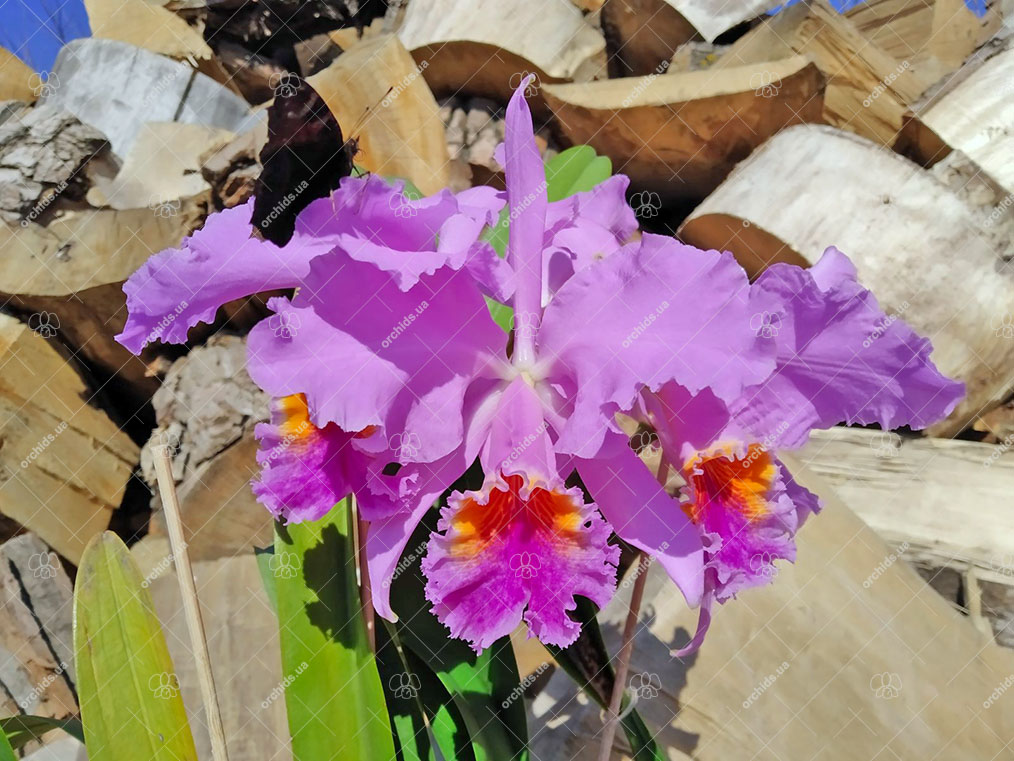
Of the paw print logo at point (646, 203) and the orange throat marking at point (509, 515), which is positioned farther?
the paw print logo at point (646, 203)

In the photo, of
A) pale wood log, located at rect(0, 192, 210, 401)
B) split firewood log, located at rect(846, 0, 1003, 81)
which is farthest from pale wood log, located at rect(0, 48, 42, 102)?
split firewood log, located at rect(846, 0, 1003, 81)

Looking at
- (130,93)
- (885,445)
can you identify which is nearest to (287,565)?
(885,445)

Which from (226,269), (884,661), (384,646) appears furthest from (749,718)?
(226,269)

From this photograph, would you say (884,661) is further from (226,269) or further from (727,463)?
(226,269)

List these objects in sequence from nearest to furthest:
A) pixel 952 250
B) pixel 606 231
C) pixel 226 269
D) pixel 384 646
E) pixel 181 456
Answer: pixel 226 269
pixel 606 231
pixel 384 646
pixel 952 250
pixel 181 456

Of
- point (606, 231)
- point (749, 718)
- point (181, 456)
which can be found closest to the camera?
point (606, 231)

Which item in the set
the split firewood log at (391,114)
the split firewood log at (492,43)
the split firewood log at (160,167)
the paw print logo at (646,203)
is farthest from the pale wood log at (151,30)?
the paw print logo at (646,203)

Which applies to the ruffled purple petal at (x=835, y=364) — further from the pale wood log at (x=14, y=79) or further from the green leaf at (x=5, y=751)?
the pale wood log at (x=14, y=79)

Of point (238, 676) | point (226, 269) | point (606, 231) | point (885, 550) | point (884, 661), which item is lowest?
point (238, 676)
